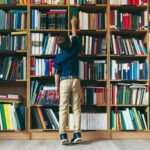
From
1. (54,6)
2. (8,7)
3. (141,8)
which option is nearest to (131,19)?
(141,8)

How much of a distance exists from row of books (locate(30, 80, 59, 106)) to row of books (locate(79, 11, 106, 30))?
1.01 metres

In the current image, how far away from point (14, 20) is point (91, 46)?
118cm

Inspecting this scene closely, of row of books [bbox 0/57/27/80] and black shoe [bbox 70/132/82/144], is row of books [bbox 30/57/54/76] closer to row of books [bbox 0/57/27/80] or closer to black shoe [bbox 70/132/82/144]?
row of books [bbox 0/57/27/80]

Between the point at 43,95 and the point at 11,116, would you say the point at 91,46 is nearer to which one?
the point at 43,95

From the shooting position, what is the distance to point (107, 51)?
4523 mm

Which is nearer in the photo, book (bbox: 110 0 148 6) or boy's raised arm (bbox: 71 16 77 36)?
boy's raised arm (bbox: 71 16 77 36)

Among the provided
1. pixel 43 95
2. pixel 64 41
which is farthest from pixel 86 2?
pixel 43 95

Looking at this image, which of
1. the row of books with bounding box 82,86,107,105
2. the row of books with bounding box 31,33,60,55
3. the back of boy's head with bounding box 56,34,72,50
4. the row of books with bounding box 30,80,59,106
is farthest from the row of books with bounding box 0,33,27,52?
the row of books with bounding box 82,86,107,105

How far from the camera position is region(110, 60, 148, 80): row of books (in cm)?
453

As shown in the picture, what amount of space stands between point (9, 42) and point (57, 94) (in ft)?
3.36

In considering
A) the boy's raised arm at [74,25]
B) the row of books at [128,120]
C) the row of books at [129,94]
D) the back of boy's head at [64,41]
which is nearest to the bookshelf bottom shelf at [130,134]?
the row of books at [128,120]

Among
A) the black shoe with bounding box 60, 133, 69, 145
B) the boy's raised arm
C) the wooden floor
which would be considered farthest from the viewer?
the boy's raised arm

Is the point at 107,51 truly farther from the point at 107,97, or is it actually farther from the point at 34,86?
the point at 34,86

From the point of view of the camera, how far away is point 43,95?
4.48 metres
